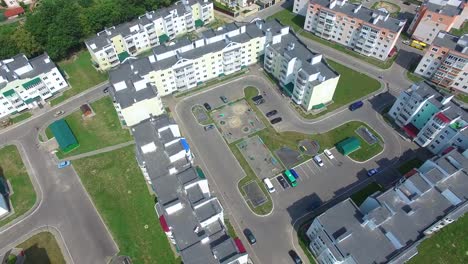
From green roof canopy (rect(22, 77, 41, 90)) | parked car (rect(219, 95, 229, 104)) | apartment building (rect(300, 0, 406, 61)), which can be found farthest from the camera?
apartment building (rect(300, 0, 406, 61))

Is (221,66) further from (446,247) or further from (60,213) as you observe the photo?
(446,247)

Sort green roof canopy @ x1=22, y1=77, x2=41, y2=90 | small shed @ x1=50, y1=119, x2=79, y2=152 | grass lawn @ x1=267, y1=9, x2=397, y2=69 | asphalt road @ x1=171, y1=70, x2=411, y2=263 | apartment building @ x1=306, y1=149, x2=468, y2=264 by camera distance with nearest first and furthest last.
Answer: apartment building @ x1=306, y1=149, x2=468, y2=264
asphalt road @ x1=171, y1=70, x2=411, y2=263
small shed @ x1=50, y1=119, x2=79, y2=152
green roof canopy @ x1=22, y1=77, x2=41, y2=90
grass lawn @ x1=267, y1=9, x2=397, y2=69

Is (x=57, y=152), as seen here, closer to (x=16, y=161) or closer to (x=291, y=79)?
(x=16, y=161)

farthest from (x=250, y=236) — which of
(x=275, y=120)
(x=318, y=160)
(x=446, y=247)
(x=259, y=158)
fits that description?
(x=446, y=247)

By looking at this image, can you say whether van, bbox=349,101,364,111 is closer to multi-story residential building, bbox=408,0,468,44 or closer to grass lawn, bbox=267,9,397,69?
grass lawn, bbox=267,9,397,69

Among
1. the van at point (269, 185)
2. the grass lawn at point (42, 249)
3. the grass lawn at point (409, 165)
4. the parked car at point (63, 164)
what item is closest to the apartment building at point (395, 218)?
the grass lawn at point (409, 165)

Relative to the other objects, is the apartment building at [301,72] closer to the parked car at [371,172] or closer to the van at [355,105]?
the van at [355,105]

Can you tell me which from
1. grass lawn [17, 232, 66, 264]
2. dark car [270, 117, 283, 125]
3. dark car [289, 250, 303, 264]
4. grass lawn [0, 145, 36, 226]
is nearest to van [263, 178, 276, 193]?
dark car [289, 250, 303, 264]
